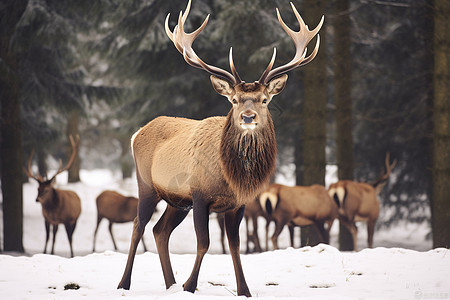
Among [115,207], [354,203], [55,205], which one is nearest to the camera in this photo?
[354,203]

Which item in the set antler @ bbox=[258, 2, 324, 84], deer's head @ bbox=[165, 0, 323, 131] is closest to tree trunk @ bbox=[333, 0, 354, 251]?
antler @ bbox=[258, 2, 324, 84]

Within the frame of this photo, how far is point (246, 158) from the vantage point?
547 centimetres

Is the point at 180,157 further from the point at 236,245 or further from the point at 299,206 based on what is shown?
the point at 299,206

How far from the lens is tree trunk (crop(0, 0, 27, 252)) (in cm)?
1243

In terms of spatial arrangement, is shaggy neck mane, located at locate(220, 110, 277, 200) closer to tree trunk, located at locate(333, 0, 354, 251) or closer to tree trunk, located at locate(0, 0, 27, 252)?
tree trunk, located at locate(333, 0, 354, 251)

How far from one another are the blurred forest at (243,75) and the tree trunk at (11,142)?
0.07 ft

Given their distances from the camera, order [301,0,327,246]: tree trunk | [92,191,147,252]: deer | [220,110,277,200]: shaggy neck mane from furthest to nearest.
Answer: [92,191,147,252]: deer
[301,0,327,246]: tree trunk
[220,110,277,200]: shaggy neck mane

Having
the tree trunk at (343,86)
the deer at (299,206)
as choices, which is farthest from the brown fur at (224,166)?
the tree trunk at (343,86)

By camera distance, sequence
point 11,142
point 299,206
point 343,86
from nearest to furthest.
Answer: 1. point 299,206
2. point 343,86
3. point 11,142

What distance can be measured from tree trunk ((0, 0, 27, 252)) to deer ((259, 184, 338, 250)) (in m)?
5.22

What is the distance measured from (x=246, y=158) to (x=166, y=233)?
54.8 inches

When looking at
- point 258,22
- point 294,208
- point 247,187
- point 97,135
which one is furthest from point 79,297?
point 97,135

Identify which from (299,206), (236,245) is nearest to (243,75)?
(299,206)

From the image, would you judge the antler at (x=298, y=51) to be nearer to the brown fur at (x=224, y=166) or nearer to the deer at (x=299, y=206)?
the brown fur at (x=224, y=166)
